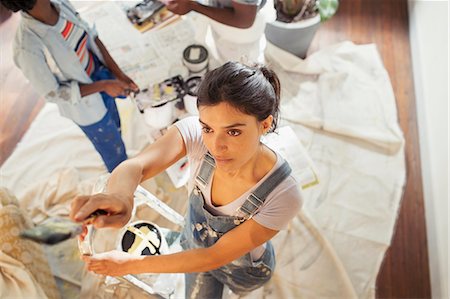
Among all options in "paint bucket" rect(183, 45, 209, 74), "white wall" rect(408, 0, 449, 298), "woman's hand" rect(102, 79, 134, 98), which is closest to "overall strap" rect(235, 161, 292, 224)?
"woman's hand" rect(102, 79, 134, 98)

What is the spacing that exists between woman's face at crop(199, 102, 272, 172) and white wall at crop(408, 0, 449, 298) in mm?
1072

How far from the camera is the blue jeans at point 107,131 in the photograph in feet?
5.10

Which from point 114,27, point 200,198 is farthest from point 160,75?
point 200,198

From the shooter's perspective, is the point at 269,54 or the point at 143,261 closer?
the point at 143,261

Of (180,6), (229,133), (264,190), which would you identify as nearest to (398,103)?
(180,6)

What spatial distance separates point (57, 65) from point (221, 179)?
713mm

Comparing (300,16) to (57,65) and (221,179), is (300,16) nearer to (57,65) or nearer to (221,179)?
(57,65)

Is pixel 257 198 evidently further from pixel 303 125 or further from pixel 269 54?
pixel 269 54

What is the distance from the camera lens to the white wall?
1.67 metres

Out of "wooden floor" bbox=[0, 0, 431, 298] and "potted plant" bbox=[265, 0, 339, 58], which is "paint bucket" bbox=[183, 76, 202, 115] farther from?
"wooden floor" bbox=[0, 0, 431, 298]

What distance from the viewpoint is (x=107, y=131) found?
1.60 metres

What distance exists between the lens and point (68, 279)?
1602 millimetres

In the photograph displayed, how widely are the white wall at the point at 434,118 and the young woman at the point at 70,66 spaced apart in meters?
1.29

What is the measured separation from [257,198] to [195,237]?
294 mm
